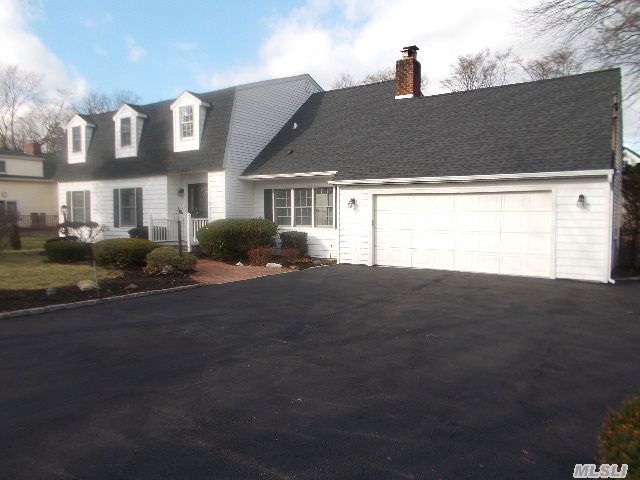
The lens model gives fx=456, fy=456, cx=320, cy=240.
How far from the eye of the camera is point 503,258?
12.3 metres

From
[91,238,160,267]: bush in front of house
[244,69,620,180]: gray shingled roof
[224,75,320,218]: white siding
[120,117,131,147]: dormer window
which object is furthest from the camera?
[120,117,131,147]: dormer window

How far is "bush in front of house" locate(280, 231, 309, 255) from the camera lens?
52.7 ft

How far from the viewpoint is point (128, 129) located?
20609 millimetres

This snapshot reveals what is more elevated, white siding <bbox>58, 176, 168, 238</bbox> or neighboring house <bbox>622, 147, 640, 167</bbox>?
neighboring house <bbox>622, 147, 640, 167</bbox>

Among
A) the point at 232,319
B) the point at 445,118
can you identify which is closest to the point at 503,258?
the point at 445,118

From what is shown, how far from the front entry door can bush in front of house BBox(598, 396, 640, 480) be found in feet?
55.1

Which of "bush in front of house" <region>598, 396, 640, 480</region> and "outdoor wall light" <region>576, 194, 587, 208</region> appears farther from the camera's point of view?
"outdoor wall light" <region>576, 194, 587, 208</region>

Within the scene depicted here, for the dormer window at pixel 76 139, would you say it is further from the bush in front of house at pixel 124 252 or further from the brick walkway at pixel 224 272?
the brick walkway at pixel 224 272

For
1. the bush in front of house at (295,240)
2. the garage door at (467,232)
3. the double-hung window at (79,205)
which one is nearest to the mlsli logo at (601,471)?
the garage door at (467,232)

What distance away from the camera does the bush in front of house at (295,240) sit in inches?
632

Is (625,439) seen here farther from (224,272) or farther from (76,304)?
(224,272)

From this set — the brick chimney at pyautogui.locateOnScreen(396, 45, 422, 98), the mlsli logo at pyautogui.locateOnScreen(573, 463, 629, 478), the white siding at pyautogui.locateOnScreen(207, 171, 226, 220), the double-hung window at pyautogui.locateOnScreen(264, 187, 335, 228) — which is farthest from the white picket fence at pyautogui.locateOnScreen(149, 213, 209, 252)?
the mlsli logo at pyautogui.locateOnScreen(573, 463, 629, 478)

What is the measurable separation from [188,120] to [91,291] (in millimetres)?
10541

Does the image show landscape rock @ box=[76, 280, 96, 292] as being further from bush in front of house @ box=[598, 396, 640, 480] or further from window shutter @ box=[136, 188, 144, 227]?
bush in front of house @ box=[598, 396, 640, 480]
